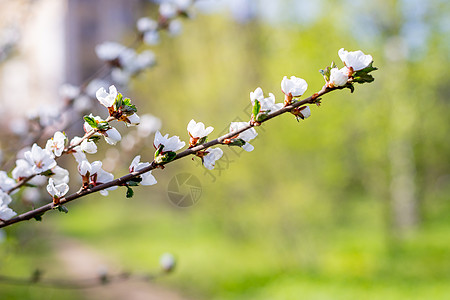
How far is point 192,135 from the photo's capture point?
100 cm

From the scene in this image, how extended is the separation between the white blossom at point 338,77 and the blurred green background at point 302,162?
4.62 metres

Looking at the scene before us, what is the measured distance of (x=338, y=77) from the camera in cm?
92

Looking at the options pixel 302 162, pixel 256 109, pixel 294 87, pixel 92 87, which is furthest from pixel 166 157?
pixel 302 162

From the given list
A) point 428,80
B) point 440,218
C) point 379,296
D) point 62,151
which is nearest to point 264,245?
point 379,296

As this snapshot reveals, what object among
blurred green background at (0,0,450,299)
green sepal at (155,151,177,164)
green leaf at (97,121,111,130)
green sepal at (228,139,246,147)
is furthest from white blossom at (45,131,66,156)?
blurred green background at (0,0,450,299)

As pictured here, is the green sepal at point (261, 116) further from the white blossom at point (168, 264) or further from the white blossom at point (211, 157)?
the white blossom at point (168, 264)

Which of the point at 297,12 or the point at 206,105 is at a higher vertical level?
the point at 297,12

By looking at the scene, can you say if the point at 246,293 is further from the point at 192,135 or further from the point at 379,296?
the point at 192,135

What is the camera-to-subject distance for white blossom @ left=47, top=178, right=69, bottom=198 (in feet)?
3.29

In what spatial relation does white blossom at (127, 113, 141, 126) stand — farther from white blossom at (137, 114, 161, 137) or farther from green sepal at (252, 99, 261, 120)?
white blossom at (137, 114, 161, 137)

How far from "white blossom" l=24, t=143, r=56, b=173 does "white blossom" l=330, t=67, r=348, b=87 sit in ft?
2.11

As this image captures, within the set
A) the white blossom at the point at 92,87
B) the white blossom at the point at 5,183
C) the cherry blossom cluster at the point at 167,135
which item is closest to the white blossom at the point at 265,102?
the cherry blossom cluster at the point at 167,135

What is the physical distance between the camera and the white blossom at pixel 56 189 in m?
1.00

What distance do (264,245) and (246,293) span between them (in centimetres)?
165
